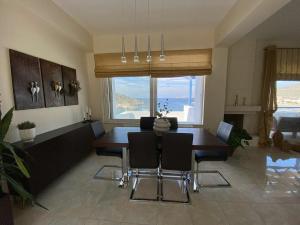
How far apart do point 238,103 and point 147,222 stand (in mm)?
3561

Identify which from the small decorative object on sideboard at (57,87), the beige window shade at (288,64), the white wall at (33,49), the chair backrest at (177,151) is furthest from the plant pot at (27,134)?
the beige window shade at (288,64)

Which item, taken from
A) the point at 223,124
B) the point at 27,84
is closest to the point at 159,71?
the point at 223,124

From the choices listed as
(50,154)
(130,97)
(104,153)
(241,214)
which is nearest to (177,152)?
(241,214)

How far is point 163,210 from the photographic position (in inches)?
74.0

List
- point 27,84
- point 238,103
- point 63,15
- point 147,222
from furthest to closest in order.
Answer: point 238,103 < point 63,15 < point 27,84 < point 147,222

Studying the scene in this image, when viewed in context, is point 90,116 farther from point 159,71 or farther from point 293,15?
point 293,15

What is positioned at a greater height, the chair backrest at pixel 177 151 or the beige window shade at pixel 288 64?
the beige window shade at pixel 288 64

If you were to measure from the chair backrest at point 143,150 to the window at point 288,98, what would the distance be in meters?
3.84

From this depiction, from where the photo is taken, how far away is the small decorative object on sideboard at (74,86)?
319 cm

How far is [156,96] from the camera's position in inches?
155

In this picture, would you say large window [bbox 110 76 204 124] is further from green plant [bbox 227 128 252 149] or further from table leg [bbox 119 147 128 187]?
table leg [bbox 119 147 128 187]

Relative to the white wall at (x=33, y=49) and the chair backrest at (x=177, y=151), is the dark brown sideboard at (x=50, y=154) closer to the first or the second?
the white wall at (x=33, y=49)

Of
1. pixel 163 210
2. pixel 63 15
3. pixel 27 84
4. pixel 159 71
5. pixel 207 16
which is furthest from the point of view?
pixel 159 71

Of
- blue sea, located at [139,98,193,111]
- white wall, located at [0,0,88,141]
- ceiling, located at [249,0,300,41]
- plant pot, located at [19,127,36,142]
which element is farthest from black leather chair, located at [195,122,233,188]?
white wall, located at [0,0,88,141]
